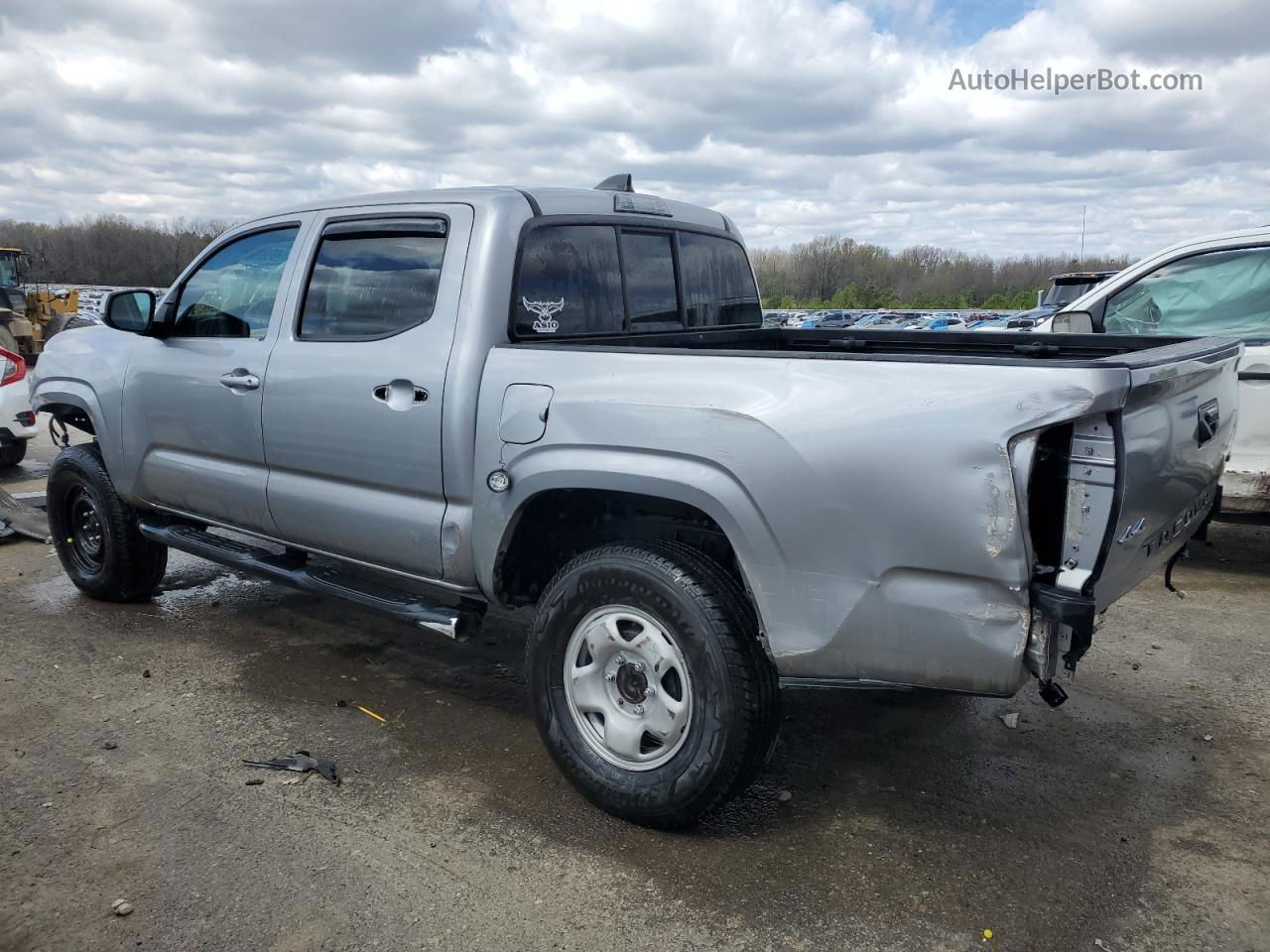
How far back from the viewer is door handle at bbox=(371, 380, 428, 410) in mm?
3443

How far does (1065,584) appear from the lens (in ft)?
7.81

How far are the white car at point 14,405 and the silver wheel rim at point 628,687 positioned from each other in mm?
7225

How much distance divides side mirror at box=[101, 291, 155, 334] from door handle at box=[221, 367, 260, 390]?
752 mm

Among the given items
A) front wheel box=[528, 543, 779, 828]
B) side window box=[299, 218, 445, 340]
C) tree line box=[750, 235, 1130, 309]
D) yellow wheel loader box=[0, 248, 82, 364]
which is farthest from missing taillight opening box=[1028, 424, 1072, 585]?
tree line box=[750, 235, 1130, 309]

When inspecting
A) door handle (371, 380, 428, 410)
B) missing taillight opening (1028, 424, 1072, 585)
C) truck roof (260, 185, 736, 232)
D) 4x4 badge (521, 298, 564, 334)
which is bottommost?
missing taillight opening (1028, 424, 1072, 585)

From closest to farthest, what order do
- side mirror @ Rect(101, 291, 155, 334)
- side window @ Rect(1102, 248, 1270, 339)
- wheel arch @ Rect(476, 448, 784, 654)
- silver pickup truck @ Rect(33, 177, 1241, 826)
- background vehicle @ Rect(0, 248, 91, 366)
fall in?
silver pickup truck @ Rect(33, 177, 1241, 826) → wheel arch @ Rect(476, 448, 784, 654) → side mirror @ Rect(101, 291, 155, 334) → side window @ Rect(1102, 248, 1270, 339) → background vehicle @ Rect(0, 248, 91, 366)

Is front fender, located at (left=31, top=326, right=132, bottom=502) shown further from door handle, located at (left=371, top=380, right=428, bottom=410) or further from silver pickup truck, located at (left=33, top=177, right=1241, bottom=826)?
door handle, located at (left=371, top=380, right=428, bottom=410)

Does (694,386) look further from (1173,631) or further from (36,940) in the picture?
(1173,631)

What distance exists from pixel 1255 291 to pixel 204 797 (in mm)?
6181

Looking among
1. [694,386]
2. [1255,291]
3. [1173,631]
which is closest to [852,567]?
[694,386]

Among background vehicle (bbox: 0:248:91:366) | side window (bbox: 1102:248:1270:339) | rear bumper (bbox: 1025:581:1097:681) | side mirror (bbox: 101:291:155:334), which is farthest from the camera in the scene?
background vehicle (bbox: 0:248:91:366)

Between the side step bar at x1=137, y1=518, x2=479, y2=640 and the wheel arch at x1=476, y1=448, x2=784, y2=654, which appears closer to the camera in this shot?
the wheel arch at x1=476, y1=448, x2=784, y2=654

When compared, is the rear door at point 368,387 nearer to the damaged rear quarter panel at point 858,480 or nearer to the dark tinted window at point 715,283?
the damaged rear quarter panel at point 858,480

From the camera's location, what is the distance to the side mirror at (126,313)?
15.4ft
